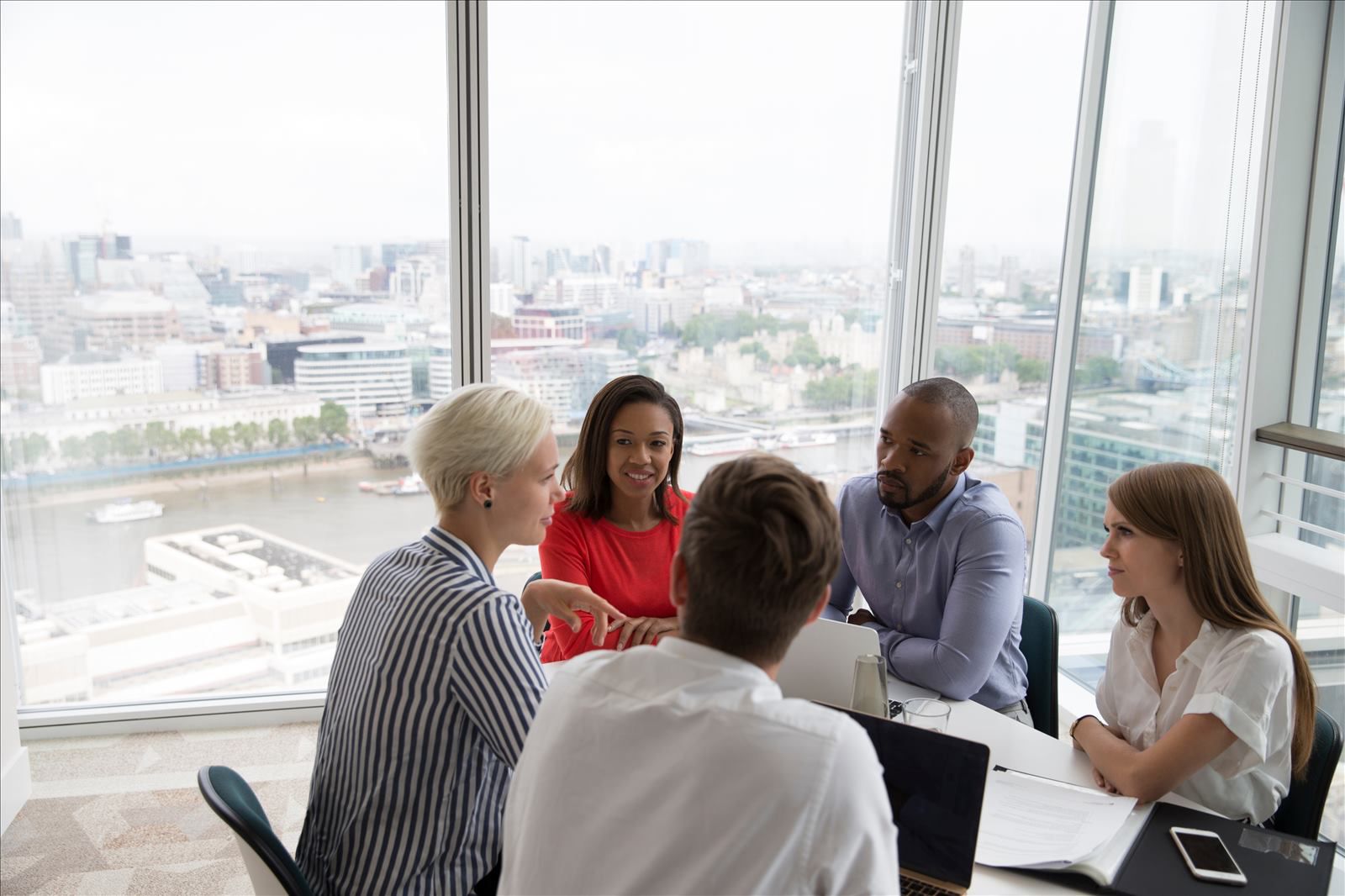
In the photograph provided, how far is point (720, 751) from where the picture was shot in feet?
3.42

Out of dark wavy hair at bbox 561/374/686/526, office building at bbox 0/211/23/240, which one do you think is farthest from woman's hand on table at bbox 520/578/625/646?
office building at bbox 0/211/23/240

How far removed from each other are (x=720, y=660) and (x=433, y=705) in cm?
57

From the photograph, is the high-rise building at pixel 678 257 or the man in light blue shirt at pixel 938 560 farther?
the high-rise building at pixel 678 257

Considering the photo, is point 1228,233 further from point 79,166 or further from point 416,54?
point 79,166

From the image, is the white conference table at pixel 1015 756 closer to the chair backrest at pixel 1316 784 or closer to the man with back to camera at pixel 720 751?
the chair backrest at pixel 1316 784

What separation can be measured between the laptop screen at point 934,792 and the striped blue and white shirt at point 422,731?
52cm

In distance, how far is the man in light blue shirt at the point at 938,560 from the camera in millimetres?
2203

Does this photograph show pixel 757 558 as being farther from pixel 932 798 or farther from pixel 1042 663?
pixel 1042 663

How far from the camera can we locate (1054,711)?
8.15ft

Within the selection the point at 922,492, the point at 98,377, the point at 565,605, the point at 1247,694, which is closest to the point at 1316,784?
the point at 1247,694

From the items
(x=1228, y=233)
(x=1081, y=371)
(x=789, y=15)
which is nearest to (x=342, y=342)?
(x=789, y=15)

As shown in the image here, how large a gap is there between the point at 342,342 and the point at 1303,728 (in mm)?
3099

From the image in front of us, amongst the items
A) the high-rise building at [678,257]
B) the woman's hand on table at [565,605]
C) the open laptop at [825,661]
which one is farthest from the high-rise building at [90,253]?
the open laptop at [825,661]

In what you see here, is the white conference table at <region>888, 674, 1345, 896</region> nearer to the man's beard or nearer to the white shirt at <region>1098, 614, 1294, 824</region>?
the white shirt at <region>1098, 614, 1294, 824</region>
